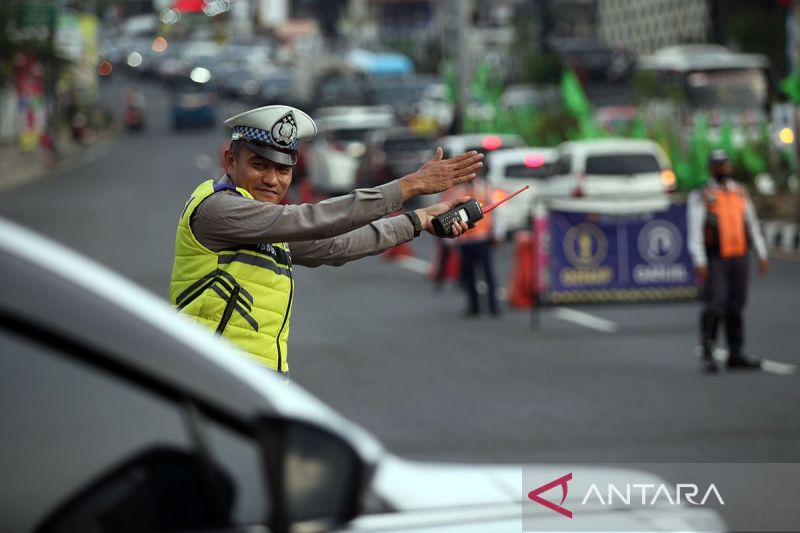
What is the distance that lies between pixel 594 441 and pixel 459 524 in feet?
25.1

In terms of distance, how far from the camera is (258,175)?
4.90 m

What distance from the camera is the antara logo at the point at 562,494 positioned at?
3.29m

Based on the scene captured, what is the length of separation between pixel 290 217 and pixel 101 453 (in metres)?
2.04

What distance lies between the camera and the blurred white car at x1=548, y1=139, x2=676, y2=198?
1004 inches


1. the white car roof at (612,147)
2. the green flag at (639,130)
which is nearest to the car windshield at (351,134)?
the green flag at (639,130)

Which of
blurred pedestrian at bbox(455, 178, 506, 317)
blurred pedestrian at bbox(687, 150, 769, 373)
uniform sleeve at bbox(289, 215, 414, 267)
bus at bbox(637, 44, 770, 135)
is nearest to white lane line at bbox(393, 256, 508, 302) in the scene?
blurred pedestrian at bbox(455, 178, 506, 317)

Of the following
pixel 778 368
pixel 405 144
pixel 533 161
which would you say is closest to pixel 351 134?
pixel 405 144

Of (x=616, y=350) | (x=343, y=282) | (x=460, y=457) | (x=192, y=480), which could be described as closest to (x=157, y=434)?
(x=192, y=480)

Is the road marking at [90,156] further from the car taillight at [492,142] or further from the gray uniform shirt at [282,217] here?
the gray uniform shirt at [282,217]

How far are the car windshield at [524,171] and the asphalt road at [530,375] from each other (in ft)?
13.8

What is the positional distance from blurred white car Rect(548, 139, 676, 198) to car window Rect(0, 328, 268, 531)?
902 inches

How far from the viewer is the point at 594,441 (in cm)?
1051

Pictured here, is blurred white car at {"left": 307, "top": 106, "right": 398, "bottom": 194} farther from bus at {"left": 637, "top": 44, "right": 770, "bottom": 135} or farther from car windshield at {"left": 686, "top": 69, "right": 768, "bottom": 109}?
car windshield at {"left": 686, "top": 69, "right": 768, "bottom": 109}

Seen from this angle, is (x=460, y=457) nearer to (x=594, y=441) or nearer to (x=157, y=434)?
(x=594, y=441)
